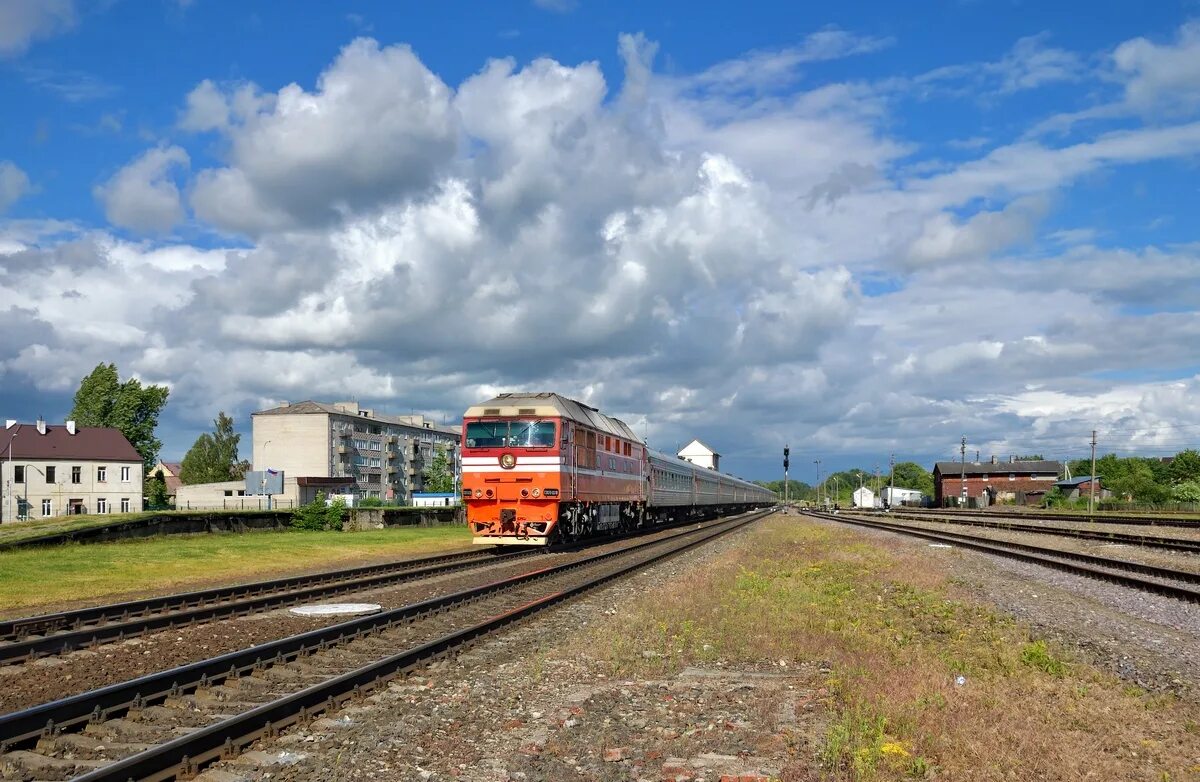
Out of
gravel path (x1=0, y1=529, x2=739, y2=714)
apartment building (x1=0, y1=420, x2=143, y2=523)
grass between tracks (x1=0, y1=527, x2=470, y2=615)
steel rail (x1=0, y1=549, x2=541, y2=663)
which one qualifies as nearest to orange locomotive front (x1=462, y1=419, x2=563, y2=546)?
grass between tracks (x1=0, y1=527, x2=470, y2=615)

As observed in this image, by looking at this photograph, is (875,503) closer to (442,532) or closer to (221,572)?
(442,532)

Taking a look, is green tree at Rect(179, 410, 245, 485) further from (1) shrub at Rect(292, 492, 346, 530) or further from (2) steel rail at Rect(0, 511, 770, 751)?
(2) steel rail at Rect(0, 511, 770, 751)

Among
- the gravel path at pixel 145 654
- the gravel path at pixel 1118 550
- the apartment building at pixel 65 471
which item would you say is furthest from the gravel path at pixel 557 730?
the apartment building at pixel 65 471

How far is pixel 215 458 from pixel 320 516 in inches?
3743

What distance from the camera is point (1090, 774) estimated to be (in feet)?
21.4

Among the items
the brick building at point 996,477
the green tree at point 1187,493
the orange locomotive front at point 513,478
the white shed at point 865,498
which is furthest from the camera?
the brick building at point 996,477

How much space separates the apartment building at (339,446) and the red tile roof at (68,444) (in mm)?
25931

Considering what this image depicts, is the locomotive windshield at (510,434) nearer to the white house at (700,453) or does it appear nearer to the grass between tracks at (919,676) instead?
the grass between tracks at (919,676)

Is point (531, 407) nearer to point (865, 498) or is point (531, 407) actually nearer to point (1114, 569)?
point (1114, 569)

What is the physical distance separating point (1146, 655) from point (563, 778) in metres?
8.44

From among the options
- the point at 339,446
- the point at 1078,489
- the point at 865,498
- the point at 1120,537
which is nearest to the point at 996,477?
the point at 1078,489

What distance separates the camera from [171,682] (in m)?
8.96

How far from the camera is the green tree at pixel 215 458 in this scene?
125 metres

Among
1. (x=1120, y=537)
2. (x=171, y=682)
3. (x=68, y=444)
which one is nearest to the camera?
(x=171, y=682)
